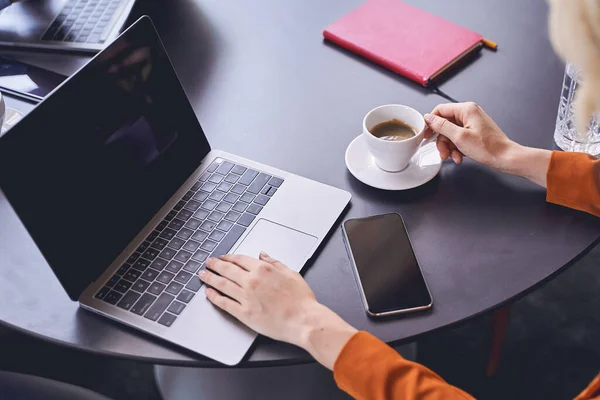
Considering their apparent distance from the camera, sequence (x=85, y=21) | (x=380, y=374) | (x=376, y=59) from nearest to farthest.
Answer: (x=380, y=374), (x=376, y=59), (x=85, y=21)

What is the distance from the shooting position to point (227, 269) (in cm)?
84

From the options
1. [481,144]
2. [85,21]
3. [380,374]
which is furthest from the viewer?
[85,21]

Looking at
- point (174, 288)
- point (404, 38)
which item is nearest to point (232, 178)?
point (174, 288)

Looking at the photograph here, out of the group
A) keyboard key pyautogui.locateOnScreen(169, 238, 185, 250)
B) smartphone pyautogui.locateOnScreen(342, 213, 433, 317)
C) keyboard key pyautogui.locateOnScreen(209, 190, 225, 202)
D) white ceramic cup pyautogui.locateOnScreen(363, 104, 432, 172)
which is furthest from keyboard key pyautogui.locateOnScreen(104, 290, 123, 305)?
white ceramic cup pyautogui.locateOnScreen(363, 104, 432, 172)

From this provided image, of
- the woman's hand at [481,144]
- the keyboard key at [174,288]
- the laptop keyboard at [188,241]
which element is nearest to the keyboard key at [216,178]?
the laptop keyboard at [188,241]

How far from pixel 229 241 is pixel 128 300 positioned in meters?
0.17

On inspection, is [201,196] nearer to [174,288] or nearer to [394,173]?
[174,288]

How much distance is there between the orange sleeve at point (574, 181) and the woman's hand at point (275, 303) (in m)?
0.39

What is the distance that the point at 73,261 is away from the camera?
2.67 ft

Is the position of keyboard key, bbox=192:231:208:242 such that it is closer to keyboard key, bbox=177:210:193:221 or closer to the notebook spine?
keyboard key, bbox=177:210:193:221

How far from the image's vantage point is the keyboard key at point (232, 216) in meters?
0.93

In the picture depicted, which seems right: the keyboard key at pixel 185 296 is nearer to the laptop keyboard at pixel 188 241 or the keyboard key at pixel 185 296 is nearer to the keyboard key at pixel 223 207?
the laptop keyboard at pixel 188 241

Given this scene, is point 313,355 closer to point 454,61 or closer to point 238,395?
point 238,395

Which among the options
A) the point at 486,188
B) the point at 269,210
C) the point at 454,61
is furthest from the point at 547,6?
the point at 269,210
